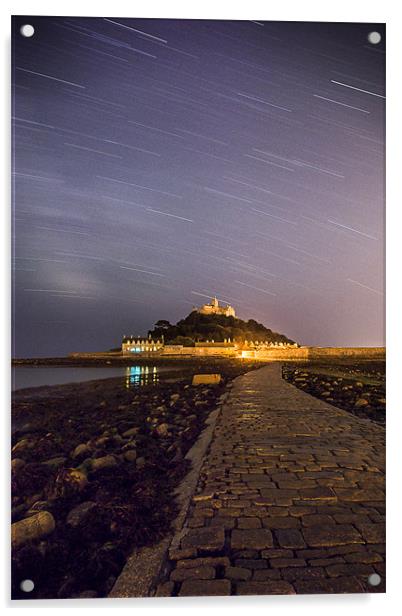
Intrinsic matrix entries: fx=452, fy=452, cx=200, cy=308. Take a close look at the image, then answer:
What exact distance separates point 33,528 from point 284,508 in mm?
1614

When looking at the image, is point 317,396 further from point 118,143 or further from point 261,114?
point 118,143

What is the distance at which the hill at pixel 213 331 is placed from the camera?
355 centimetres

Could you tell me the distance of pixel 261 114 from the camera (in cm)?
354

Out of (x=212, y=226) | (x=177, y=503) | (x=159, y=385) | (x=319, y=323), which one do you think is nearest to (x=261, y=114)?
(x=212, y=226)

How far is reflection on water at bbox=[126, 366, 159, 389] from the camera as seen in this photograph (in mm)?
3580

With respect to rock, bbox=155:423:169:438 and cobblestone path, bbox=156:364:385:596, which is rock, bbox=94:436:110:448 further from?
cobblestone path, bbox=156:364:385:596

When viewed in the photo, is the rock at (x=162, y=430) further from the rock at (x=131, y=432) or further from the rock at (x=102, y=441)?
the rock at (x=102, y=441)

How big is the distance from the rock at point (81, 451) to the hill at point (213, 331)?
96cm

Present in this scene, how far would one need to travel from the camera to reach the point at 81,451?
330cm

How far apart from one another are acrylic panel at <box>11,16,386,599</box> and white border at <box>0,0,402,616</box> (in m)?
0.07

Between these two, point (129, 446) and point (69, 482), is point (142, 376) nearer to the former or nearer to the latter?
point (129, 446)

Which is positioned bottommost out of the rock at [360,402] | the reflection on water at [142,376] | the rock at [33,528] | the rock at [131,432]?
the rock at [33,528]

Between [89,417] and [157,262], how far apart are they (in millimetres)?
1321
